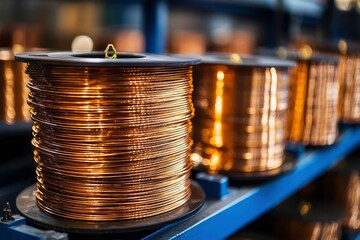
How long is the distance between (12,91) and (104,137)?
5.00ft

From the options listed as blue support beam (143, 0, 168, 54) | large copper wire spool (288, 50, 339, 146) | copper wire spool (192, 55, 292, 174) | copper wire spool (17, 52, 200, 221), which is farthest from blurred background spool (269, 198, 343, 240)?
copper wire spool (17, 52, 200, 221)

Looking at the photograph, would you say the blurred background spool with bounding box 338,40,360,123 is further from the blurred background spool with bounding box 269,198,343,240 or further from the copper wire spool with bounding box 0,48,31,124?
the copper wire spool with bounding box 0,48,31,124

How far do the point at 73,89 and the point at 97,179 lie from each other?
0.78 ft

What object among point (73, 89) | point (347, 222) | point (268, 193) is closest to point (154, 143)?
point (73, 89)

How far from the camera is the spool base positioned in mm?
1160

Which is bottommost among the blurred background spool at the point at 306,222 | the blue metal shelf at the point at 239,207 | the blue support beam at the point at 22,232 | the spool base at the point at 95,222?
the blurred background spool at the point at 306,222

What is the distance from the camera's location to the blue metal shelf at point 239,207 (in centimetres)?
136

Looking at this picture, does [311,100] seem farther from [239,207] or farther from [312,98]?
[239,207]

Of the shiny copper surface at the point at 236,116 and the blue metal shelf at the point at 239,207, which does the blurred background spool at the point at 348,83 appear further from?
the shiny copper surface at the point at 236,116

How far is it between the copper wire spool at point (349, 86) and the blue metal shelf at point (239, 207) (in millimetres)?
519

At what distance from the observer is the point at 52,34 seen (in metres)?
8.30

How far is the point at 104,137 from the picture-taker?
1.17 meters

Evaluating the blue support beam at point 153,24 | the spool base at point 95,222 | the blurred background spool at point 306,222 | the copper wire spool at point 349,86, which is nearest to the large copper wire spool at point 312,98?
the copper wire spool at point 349,86

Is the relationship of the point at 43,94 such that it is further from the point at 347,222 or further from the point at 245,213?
the point at 347,222
